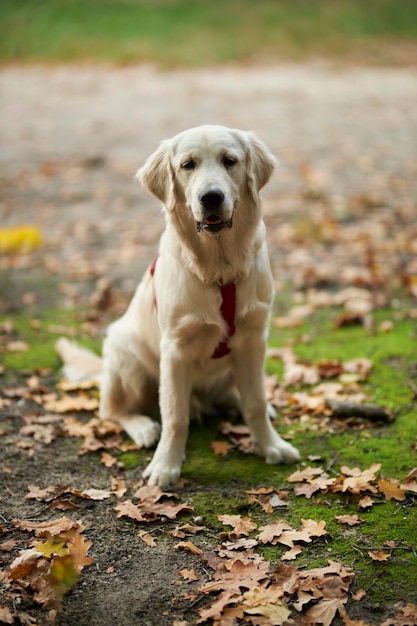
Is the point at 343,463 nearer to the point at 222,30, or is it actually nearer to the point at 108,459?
the point at 108,459

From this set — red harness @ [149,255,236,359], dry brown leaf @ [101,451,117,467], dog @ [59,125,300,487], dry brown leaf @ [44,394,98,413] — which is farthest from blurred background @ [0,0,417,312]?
dry brown leaf @ [101,451,117,467]

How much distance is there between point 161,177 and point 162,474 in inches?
61.2

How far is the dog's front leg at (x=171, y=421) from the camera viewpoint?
12.4ft

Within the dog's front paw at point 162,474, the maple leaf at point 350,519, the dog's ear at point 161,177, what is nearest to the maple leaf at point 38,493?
the dog's front paw at point 162,474

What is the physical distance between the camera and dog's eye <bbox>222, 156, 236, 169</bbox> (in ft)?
11.6

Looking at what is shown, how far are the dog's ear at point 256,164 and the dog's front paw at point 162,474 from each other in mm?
1467

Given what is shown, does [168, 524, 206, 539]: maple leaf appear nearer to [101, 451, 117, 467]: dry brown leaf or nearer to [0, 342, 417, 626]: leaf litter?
[0, 342, 417, 626]: leaf litter

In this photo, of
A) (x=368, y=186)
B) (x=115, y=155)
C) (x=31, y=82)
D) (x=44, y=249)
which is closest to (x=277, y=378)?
(x=44, y=249)

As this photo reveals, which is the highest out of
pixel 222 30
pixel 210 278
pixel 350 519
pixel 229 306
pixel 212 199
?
pixel 222 30

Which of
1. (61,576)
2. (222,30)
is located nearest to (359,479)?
(61,576)

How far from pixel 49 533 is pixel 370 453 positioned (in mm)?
1722

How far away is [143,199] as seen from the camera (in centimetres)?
955

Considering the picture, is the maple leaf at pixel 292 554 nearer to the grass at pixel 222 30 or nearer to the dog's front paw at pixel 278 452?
the dog's front paw at pixel 278 452

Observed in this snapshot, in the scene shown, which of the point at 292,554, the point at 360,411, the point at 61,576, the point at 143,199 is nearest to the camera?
the point at 61,576
